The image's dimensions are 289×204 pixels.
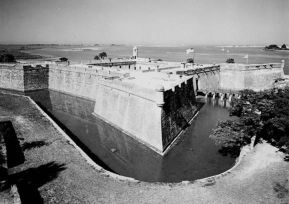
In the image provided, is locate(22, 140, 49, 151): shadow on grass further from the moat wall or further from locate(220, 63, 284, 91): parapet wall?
locate(220, 63, 284, 91): parapet wall

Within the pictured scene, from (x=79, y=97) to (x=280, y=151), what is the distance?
24.5 m

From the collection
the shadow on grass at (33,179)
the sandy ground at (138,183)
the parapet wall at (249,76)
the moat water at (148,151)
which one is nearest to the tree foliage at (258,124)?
the sandy ground at (138,183)

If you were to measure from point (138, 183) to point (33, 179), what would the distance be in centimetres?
511

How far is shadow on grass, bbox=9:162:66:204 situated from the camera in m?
10.1

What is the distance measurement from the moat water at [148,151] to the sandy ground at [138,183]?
215 cm

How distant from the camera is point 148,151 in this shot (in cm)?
1630

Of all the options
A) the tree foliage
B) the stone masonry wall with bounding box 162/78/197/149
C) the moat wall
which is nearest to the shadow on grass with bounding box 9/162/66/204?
the moat wall

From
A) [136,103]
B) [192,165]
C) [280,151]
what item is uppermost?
[136,103]

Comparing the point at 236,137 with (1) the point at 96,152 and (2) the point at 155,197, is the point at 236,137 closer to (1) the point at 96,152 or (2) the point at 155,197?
(2) the point at 155,197

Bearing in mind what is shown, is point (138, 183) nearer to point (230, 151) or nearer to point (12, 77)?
point (230, 151)

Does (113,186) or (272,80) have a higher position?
(272,80)

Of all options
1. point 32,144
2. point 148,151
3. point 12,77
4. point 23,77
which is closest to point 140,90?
point 148,151

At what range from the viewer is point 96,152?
16609 millimetres

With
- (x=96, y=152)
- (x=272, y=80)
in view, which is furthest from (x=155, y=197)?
(x=272, y=80)
